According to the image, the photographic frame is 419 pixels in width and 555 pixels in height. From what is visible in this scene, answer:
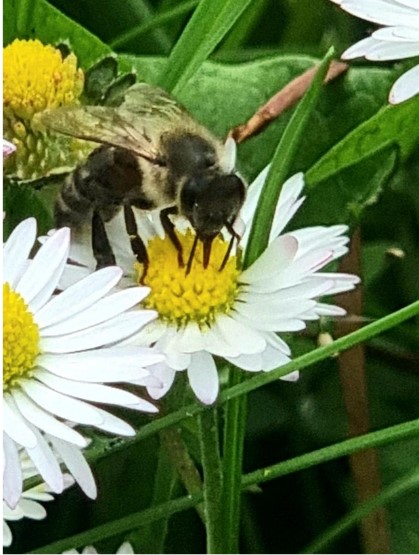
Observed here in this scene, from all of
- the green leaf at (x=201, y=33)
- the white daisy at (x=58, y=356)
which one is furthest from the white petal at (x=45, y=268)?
the green leaf at (x=201, y=33)

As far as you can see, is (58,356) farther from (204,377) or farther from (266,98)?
(266,98)

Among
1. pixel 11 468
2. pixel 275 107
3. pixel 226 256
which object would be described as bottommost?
pixel 11 468

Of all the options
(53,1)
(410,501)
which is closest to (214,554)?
(410,501)

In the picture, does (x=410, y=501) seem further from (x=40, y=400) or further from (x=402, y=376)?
(x=40, y=400)

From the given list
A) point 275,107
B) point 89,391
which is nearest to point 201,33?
point 275,107

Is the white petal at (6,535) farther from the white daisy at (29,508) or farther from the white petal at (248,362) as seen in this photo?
the white petal at (248,362)

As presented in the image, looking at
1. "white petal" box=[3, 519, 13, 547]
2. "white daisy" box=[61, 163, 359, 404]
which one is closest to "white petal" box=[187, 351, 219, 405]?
"white daisy" box=[61, 163, 359, 404]

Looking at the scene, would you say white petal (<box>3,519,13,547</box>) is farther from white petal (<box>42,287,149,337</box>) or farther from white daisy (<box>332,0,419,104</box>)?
white daisy (<box>332,0,419,104</box>)
